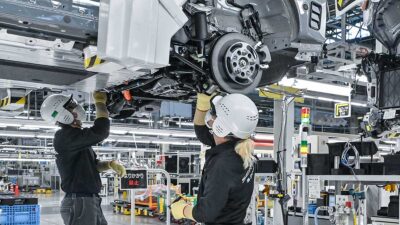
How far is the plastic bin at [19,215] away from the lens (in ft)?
23.5

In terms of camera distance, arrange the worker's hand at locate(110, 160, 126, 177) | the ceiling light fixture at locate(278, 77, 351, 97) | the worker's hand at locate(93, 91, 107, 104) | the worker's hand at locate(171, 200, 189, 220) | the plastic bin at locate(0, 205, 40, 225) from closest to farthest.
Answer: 1. the worker's hand at locate(171, 200, 189, 220)
2. the worker's hand at locate(93, 91, 107, 104)
3. the worker's hand at locate(110, 160, 126, 177)
4. the plastic bin at locate(0, 205, 40, 225)
5. the ceiling light fixture at locate(278, 77, 351, 97)

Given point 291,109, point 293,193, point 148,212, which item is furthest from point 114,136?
point 293,193

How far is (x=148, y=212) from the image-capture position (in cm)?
1466

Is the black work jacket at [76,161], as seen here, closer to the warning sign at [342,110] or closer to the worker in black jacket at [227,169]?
the worker in black jacket at [227,169]

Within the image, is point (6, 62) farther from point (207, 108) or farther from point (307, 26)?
point (307, 26)

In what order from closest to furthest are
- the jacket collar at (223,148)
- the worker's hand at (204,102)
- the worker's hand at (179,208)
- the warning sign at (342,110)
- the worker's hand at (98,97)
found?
the jacket collar at (223,148), the worker's hand at (179,208), the worker's hand at (204,102), the worker's hand at (98,97), the warning sign at (342,110)

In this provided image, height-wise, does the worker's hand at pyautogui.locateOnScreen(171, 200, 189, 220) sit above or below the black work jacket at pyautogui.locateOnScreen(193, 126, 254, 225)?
below

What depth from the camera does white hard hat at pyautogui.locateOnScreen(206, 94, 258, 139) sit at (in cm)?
298

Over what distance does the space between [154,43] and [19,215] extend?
5.56 metres

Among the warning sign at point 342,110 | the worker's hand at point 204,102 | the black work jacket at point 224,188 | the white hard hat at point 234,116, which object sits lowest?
the black work jacket at point 224,188

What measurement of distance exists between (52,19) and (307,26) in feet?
7.01

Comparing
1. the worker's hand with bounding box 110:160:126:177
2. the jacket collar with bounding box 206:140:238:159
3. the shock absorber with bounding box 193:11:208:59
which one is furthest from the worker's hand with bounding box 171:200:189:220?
the worker's hand with bounding box 110:160:126:177

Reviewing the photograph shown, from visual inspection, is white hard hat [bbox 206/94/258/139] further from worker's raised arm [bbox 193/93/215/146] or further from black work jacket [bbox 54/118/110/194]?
black work jacket [bbox 54/118/110/194]

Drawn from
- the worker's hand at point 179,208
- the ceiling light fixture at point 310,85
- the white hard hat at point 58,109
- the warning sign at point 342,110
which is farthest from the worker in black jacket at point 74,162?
the warning sign at point 342,110
